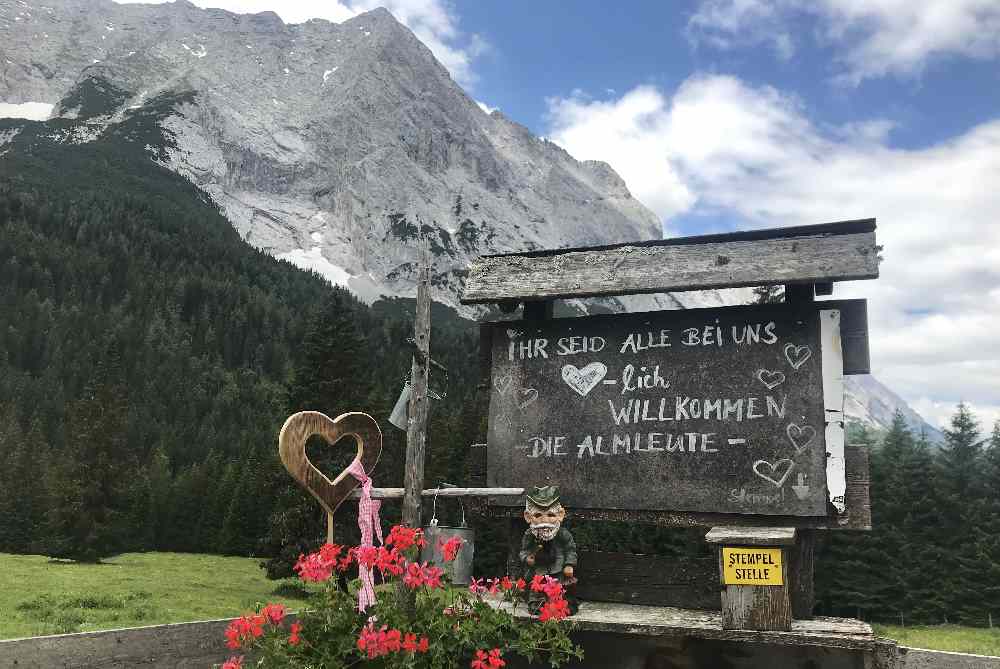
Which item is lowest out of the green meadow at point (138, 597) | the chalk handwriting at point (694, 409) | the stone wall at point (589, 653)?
the green meadow at point (138, 597)

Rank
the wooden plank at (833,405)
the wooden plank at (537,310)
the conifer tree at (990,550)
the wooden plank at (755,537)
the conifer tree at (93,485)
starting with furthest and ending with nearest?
the conifer tree at (93,485), the conifer tree at (990,550), the wooden plank at (537,310), the wooden plank at (833,405), the wooden plank at (755,537)

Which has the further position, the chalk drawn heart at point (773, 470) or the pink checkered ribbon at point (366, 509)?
the pink checkered ribbon at point (366, 509)

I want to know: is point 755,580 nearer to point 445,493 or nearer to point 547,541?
point 547,541

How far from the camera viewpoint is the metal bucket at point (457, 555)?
7852 mm

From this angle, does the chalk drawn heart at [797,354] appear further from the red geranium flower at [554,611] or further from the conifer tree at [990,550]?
the conifer tree at [990,550]

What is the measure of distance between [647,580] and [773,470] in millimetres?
1862

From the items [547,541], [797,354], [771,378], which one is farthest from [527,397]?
[797,354]

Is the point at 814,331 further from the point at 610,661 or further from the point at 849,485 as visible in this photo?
the point at 610,661

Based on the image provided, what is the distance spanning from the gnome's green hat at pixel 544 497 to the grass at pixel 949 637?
1882 cm

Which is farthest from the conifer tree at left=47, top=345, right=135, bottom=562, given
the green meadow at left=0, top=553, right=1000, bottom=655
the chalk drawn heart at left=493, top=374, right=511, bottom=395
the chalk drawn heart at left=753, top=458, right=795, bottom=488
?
the chalk drawn heart at left=753, top=458, right=795, bottom=488

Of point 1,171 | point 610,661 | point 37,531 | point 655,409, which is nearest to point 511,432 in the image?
point 655,409

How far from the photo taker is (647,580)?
8438mm

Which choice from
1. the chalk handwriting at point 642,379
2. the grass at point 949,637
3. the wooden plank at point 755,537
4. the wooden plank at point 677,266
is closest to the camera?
the wooden plank at point 755,537

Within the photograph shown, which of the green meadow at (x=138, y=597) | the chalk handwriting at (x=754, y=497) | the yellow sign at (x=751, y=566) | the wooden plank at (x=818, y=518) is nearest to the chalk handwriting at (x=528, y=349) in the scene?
the wooden plank at (x=818, y=518)
